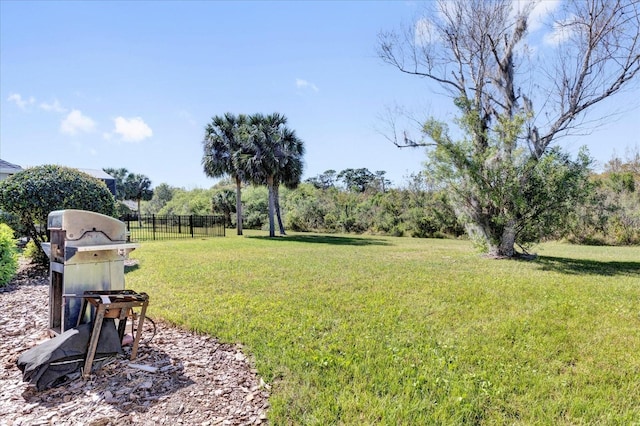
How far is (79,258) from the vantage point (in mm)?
2859

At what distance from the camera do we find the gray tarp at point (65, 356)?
2.39 m

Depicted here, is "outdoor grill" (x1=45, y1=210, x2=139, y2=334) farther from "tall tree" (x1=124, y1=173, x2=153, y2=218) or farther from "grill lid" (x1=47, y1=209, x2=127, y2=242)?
"tall tree" (x1=124, y1=173, x2=153, y2=218)

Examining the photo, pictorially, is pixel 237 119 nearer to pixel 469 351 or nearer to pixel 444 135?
pixel 444 135

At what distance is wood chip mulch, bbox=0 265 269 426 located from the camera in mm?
2148

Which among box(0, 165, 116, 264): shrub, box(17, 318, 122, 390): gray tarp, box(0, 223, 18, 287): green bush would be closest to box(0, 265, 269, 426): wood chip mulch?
box(17, 318, 122, 390): gray tarp

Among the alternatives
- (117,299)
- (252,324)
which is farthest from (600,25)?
(117,299)

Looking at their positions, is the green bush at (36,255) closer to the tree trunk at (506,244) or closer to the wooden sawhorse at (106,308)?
the wooden sawhorse at (106,308)

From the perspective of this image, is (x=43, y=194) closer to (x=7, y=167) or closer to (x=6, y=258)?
(x=6, y=258)

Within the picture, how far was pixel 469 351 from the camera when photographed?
10.4 feet

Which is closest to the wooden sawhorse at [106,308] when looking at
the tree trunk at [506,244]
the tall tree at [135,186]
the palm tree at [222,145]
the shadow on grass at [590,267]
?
the shadow on grass at [590,267]

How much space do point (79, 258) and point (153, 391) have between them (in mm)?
1290

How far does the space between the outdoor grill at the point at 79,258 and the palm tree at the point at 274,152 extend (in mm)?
14675

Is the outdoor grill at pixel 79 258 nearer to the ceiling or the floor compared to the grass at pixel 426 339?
nearer to the ceiling

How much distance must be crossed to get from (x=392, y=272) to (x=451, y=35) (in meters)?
7.84
